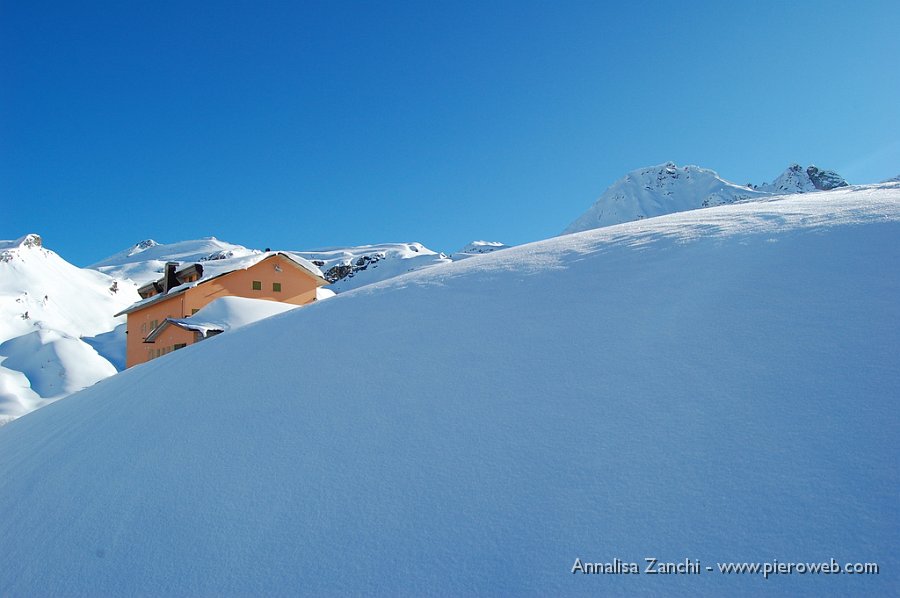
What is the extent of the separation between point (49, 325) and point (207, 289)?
25073 millimetres

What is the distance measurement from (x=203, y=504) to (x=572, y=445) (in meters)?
1.81

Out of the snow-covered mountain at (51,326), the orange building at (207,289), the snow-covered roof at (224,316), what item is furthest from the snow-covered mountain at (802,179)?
the snow-covered roof at (224,316)

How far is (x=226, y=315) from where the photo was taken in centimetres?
1766

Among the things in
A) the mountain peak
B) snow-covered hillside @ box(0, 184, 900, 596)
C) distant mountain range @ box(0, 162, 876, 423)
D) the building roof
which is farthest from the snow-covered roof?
the mountain peak

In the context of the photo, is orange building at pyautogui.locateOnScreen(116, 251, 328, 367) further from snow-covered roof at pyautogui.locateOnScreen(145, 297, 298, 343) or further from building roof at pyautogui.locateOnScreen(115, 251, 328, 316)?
snow-covered roof at pyautogui.locateOnScreen(145, 297, 298, 343)

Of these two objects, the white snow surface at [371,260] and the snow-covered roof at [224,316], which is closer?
the snow-covered roof at [224,316]

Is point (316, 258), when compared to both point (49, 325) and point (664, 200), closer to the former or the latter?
point (49, 325)

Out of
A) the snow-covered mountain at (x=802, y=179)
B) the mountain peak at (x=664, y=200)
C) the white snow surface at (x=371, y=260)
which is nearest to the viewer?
the white snow surface at (x=371, y=260)

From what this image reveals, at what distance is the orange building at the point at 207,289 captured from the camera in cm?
2136

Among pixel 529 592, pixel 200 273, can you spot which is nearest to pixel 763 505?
pixel 529 592

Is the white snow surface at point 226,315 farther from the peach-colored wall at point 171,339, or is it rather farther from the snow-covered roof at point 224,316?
the peach-colored wall at point 171,339

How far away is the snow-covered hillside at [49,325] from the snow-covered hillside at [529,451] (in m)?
17.4

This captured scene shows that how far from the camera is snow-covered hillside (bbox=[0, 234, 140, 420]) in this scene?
76.9ft

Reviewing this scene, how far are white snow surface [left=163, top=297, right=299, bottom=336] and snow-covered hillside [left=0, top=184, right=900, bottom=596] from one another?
13.7 meters
